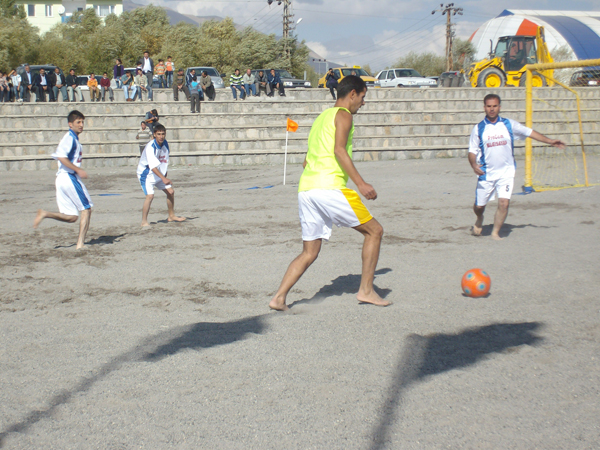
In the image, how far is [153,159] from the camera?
30.8ft

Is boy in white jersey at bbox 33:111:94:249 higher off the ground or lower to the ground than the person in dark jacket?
lower

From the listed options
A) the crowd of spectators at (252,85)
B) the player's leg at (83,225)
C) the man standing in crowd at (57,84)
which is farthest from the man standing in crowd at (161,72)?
the player's leg at (83,225)

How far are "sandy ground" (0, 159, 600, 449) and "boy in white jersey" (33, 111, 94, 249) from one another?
20.8 inches

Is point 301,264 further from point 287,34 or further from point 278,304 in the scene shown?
point 287,34

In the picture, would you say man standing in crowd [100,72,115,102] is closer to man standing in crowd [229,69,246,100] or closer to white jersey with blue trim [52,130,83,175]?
man standing in crowd [229,69,246,100]

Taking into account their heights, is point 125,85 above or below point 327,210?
above

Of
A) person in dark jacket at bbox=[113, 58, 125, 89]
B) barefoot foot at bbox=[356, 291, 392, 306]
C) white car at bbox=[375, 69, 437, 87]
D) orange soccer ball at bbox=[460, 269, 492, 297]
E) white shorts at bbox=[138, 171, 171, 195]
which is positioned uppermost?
white car at bbox=[375, 69, 437, 87]

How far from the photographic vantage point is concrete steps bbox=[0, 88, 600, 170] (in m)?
20.8

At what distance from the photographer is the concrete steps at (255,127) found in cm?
2080

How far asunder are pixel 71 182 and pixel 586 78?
18353mm

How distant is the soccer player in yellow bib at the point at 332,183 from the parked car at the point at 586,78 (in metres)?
15.0

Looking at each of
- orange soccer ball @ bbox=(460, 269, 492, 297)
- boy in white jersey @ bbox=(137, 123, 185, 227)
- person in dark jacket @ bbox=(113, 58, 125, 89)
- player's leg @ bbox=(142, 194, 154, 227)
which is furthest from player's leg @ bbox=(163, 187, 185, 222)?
person in dark jacket @ bbox=(113, 58, 125, 89)

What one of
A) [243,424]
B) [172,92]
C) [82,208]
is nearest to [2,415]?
[243,424]

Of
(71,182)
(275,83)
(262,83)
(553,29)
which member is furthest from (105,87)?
(553,29)
